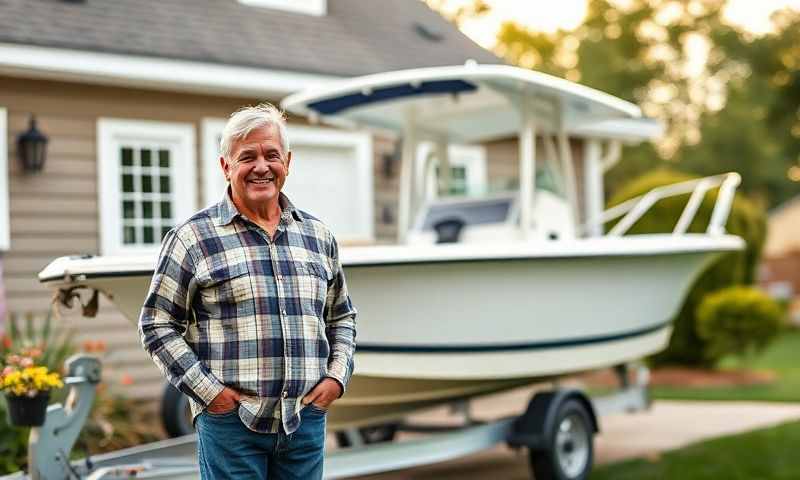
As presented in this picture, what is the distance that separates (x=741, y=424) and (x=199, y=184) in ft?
16.6

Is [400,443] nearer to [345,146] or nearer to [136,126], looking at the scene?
[136,126]

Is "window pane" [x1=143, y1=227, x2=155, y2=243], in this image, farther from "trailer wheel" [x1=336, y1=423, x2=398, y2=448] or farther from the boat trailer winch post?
the boat trailer winch post

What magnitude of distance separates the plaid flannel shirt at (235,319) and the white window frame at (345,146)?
616cm

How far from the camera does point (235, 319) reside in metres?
3.44

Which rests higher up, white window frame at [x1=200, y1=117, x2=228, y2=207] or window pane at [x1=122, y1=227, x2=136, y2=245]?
white window frame at [x1=200, y1=117, x2=228, y2=207]

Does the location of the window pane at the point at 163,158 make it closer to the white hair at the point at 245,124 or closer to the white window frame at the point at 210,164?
the white window frame at the point at 210,164

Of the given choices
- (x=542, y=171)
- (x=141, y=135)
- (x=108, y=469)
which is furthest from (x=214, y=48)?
(x=108, y=469)

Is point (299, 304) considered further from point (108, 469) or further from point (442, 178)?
point (442, 178)

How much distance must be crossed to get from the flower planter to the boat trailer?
7 cm

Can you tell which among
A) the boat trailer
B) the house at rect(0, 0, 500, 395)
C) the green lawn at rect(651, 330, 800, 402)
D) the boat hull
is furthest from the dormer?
the green lawn at rect(651, 330, 800, 402)

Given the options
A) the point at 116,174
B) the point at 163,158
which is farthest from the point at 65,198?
the point at 163,158

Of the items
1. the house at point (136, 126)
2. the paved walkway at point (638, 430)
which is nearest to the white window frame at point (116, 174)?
Answer: the house at point (136, 126)

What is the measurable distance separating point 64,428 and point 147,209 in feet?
15.1

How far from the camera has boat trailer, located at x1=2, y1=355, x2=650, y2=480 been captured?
483 centimetres
